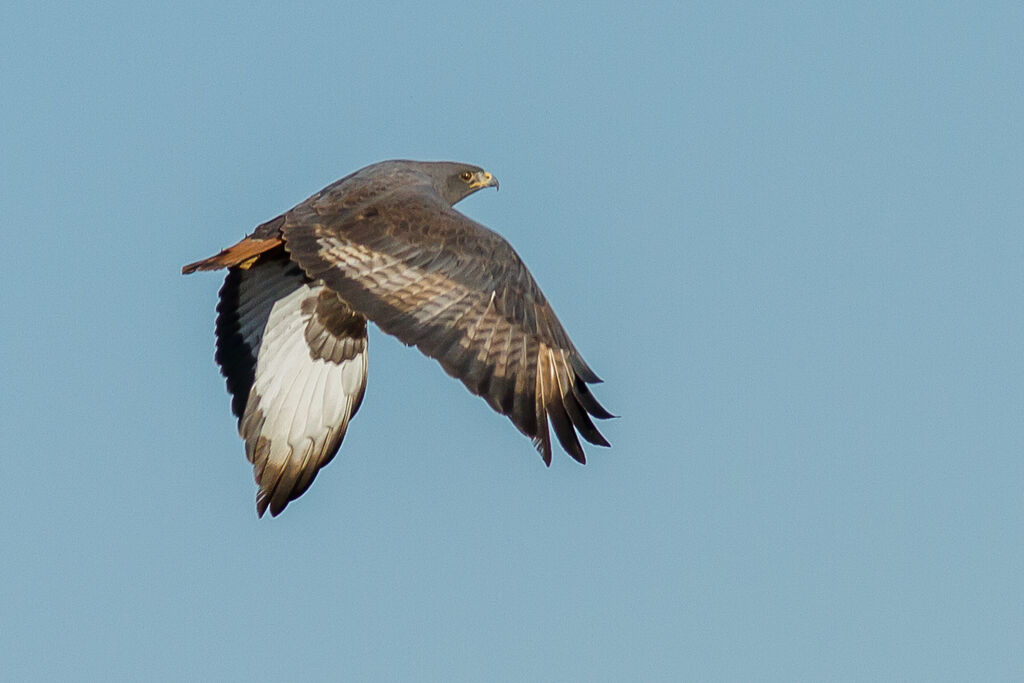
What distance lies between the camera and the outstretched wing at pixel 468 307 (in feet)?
33.7

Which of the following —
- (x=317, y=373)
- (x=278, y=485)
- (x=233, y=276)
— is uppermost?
(x=233, y=276)

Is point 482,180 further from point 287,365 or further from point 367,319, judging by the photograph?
point 367,319

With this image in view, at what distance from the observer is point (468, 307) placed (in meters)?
10.5

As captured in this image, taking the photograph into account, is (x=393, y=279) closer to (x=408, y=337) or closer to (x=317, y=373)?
(x=408, y=337)

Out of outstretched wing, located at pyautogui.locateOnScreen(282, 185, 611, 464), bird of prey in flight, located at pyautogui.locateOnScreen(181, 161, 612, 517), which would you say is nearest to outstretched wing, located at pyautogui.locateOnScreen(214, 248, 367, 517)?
bird of prey in flight, located at pyautogui.locateOnScreen(181, 161, 612, 517)

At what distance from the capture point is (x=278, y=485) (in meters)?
12.5

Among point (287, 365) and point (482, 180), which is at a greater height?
point (482, 180)

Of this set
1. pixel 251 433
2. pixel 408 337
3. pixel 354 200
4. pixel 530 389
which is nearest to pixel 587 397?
pixel 530 389

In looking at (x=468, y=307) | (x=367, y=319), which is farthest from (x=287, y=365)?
(x=468, y=307)

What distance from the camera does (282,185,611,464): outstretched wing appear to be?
1027 centimetres

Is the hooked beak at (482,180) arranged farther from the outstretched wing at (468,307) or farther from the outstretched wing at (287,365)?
the outstretched wing at (468,307)

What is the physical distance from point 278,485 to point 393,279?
8.29 feet

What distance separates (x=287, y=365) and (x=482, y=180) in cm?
258

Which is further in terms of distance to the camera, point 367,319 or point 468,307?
point 367,319
